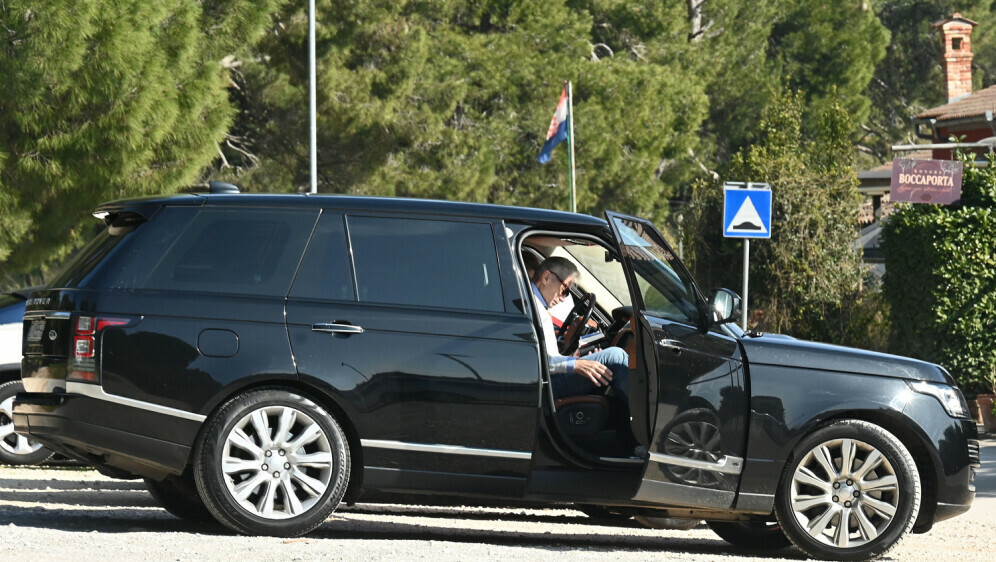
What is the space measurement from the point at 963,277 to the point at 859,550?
31.1 feet

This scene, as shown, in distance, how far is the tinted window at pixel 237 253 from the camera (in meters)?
7.00

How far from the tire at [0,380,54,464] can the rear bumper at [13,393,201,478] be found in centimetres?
451

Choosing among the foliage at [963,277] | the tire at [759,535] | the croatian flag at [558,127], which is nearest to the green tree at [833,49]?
the croatian flag at [558,127]

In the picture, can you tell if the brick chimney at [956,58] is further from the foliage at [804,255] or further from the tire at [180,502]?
the tire at [180,502]

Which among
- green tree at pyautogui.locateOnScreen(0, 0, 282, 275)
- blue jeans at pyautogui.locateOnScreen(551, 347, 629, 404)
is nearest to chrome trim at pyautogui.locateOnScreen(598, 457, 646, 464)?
blue jeans at pyautogui.locateOnScreen(551, 347, 629, 404)

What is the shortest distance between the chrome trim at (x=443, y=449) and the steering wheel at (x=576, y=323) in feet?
3.13

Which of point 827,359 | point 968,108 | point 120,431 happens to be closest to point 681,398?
point 827,359

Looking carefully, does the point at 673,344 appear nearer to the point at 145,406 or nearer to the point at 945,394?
the point at 945,394

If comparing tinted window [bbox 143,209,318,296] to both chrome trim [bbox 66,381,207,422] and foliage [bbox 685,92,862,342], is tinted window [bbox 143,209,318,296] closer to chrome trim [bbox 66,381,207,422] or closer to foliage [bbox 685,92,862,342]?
chrome trim [bbox 66,381,207,422]

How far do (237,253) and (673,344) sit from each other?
2.19 m

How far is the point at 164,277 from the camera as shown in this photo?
6.99m

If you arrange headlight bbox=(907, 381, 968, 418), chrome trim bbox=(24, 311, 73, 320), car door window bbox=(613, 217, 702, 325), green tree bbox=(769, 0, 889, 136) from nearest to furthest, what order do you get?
chrome trim bbox=(24, 311, 73, 320) → car door window bbox=(613, 217, 702, 325) → headlight bbox=(907, 381, 968, 418) → green tree bbox=(769, 0, 889, 136)

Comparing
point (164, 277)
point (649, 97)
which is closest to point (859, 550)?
point (164, 277)

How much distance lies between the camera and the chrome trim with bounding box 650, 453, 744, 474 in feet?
22.9
